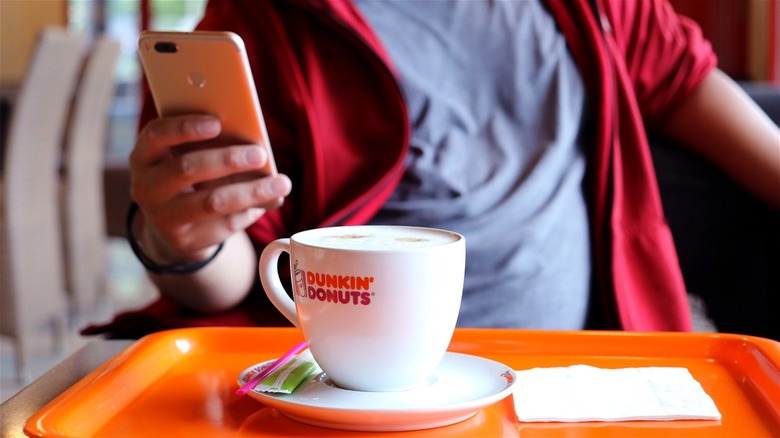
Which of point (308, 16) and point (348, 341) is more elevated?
point (308, 16)

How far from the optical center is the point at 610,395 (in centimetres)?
50

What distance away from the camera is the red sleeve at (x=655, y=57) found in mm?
1079

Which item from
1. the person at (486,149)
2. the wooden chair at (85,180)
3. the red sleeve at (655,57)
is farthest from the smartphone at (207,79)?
the wooden chair at (85,180)

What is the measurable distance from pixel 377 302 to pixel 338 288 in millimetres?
21

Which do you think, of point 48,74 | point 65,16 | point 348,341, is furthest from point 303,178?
point 65,16

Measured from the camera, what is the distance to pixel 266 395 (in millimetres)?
453

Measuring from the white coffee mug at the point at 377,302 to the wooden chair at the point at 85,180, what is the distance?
2818 mm

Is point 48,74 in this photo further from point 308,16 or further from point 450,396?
point 450,396

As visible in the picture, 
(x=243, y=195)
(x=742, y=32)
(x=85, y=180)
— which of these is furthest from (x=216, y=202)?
(x=742, y=32)

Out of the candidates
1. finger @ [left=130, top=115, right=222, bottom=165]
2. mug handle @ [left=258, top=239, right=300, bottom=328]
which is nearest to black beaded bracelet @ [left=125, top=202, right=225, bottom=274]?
finger @ [left=130, top=115, right=222, bottom=165]

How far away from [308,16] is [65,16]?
7.09 metres

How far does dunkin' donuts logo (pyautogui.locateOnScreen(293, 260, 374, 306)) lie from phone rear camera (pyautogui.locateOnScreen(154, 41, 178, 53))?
293mm

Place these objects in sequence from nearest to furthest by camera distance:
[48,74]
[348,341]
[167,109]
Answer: [348,341] → [167,109] → [48,74]

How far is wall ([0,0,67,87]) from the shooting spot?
7.09 m
